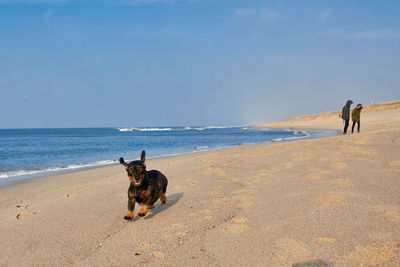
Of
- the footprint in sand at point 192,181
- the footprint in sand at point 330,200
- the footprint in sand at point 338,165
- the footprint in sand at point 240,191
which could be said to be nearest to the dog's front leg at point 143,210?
the footprint in sand at point 240,191

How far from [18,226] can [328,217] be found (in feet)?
15.6

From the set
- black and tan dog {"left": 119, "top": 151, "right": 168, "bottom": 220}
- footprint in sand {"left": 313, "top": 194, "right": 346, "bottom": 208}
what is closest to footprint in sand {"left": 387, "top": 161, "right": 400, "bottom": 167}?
footprint in sand {"left": 313, "top": 194, "right": 346, "bottom": 208}

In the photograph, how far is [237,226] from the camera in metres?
4.07

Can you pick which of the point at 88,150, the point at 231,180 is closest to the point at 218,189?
the point at 231,180

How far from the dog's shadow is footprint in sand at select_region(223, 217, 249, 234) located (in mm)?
1473

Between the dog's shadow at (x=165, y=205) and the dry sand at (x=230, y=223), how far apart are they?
23 mm

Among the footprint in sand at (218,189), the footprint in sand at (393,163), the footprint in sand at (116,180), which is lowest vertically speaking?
the footprint in sand at (116,180)

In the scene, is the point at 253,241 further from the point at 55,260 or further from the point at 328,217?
the point at 55,260

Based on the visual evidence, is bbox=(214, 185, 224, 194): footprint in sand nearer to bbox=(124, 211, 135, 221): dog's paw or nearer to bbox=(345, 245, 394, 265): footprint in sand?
bbox=(124, 211, 135, 221): dog's paw

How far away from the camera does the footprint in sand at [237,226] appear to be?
12.9 feet

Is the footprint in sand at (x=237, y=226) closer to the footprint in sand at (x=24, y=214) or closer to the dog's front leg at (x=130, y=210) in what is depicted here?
the dog's front leg at (x=130, y=210)

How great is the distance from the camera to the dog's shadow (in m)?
5.12

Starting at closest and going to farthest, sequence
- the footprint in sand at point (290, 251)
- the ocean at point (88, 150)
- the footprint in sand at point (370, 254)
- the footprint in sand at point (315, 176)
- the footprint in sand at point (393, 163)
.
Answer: the footprint in sand at point (370, 254), the footprint in sand at point (290, 251), the footprint in sand at point (315, 176), the footprint in sand at point (393, 163), the ocean at point (88, 150)

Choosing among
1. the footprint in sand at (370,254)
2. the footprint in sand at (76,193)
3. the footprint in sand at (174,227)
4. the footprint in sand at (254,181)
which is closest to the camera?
the footprint in sand at (370,254)
